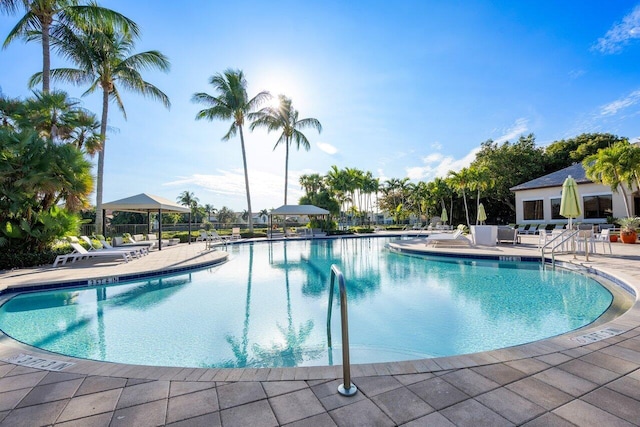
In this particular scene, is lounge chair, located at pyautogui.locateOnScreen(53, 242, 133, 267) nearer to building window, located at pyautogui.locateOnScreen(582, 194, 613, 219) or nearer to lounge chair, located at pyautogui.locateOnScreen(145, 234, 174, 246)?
lounge chair, located at pyautogui.locateOnScreen(145, 234, 174, 246)

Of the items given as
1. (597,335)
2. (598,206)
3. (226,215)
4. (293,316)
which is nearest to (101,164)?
(293,316)

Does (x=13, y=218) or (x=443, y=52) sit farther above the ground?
(x=443, y=52)

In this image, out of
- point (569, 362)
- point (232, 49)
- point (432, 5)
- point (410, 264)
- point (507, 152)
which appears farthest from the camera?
point (507, 152)

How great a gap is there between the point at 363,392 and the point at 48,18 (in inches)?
641

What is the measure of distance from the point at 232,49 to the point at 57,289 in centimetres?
932

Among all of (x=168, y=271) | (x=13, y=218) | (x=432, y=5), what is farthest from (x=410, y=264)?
(x=13, y=218)

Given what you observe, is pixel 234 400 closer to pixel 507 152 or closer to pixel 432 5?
pixel 432 5

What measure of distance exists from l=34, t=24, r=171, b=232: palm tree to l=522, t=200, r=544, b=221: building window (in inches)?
978

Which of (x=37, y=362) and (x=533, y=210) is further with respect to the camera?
(x=533, y=210)

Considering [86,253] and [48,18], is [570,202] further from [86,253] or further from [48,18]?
[48,18]

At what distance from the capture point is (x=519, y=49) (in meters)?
12.2

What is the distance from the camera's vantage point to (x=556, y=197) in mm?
20031

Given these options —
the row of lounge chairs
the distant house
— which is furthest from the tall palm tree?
the distant house

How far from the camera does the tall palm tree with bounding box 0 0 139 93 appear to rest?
11.1 metres
